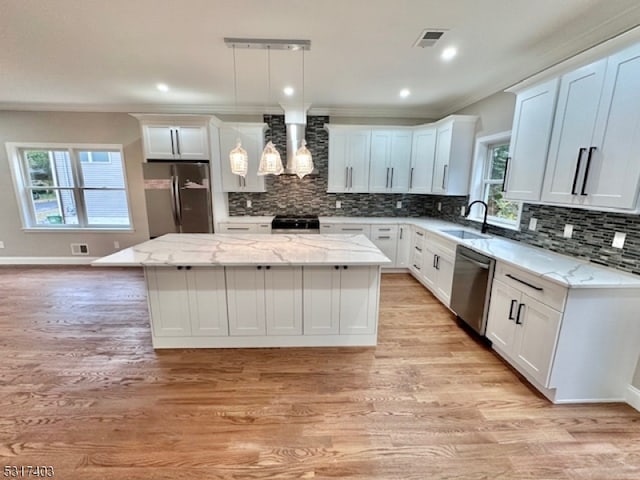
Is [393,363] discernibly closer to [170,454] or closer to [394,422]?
[394,422]

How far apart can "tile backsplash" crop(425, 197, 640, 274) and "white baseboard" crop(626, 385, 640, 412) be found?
81cm

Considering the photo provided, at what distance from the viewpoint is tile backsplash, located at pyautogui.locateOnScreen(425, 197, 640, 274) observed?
200cm

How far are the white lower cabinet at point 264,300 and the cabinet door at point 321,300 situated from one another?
0.23ft

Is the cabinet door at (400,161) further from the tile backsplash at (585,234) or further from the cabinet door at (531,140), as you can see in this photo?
the cabinet door at (531,140)

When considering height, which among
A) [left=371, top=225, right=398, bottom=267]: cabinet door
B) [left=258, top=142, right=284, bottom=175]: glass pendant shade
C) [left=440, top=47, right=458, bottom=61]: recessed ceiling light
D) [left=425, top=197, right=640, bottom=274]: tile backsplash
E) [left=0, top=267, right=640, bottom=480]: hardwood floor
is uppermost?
[left=440, top=47, right=458, bottom=61]: recessed ceiling light

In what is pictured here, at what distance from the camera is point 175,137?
4.19 metres

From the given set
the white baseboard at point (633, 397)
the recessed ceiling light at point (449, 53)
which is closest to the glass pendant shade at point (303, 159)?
the recessed ceiling light at point (449, 53)

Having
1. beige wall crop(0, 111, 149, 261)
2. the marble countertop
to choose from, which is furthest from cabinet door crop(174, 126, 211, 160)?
the marble countertop

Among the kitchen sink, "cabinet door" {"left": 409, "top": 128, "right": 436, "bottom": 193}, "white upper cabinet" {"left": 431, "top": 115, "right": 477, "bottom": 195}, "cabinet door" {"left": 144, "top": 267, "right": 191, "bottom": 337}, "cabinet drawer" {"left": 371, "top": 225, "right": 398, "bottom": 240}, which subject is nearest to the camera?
"cabinet door" {"left": 144, "top": 267, "right": 191, "bottom": 337}

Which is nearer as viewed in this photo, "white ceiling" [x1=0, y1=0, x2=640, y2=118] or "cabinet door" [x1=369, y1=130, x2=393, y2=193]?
"white ceiling" [x1=0, y1=0, x2=640, y2=118]

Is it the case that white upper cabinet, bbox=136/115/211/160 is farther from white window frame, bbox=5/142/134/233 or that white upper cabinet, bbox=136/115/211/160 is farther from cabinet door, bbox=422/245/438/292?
cabinet door, bbox=422/245/438/292

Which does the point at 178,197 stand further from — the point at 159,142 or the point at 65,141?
the point at 65,141

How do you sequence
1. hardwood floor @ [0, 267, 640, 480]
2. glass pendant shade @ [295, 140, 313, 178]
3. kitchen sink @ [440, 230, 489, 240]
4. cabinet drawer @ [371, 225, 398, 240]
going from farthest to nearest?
cabinet drawer @ [371, 225, 398, 240] → kitchen sink @ [440, 230, 489, 240] → glass pendant shade @ [295, 140, 313, 178] → hardwood floor @ [0, 267, 640, 480]

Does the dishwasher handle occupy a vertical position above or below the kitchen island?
→ above
